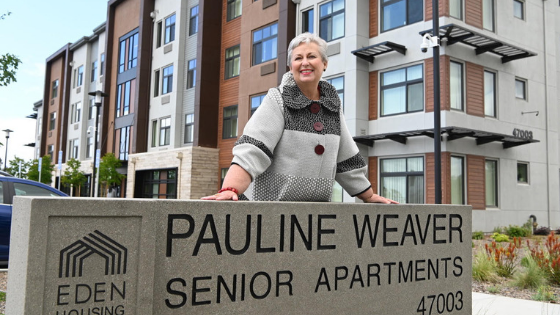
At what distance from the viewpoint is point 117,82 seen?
3850 centimetres

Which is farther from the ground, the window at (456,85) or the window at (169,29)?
the window at (169,29)

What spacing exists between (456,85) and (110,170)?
22.3 m

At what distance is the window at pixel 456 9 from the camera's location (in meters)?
19.6

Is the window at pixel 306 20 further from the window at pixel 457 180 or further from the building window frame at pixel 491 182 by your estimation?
the building window frame at pixel 491 182

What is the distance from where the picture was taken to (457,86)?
19656 mm

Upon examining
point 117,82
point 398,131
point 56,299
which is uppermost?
point 117,82

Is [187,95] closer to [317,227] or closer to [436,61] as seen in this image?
[436,61]

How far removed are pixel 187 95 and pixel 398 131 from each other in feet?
49.3

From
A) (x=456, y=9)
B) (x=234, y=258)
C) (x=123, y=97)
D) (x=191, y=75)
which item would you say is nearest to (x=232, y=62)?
(x=191, y=75)

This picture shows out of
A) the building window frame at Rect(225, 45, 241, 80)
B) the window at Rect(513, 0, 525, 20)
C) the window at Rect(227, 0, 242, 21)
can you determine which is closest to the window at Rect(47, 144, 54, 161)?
the building window frame at Rect(225, 45, 241, 80)

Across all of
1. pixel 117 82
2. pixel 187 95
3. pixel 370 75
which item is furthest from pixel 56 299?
pixel 117 82

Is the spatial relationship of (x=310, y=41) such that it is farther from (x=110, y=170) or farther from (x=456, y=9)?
(x=110, y=170)

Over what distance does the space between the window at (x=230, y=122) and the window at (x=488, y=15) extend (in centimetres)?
1324

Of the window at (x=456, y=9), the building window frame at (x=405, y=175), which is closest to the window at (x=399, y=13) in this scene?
the window at (x=456, y=9)
